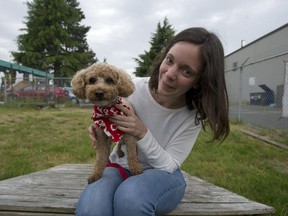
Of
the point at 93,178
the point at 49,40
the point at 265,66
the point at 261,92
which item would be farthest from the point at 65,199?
the point at 49,40

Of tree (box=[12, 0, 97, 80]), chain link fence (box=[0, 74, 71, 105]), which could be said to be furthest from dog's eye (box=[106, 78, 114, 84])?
tree (box=[12, 0, 97, 80])

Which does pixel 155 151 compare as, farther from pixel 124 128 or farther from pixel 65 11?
pixel 65 11

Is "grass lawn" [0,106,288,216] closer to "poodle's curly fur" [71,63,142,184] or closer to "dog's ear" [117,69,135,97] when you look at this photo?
"poodle's curly fur" [71,63,142,184]

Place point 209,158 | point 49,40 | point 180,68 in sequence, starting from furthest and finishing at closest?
1. point 49,40
2. point 209,158
3. point 180,68

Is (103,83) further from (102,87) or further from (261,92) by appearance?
(261,92)

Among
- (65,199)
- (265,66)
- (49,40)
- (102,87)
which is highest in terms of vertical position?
(49,40)

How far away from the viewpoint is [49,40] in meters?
30.5

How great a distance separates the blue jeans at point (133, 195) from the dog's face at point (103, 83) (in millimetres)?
543

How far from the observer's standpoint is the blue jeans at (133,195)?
6.55ft

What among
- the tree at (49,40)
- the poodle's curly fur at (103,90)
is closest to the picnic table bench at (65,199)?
the poodle's curly fur at (103,90)

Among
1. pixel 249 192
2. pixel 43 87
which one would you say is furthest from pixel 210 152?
pixel 43 87

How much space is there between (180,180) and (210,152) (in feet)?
11.1

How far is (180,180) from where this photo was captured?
240cm

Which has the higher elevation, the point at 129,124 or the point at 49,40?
the point at 49,40
